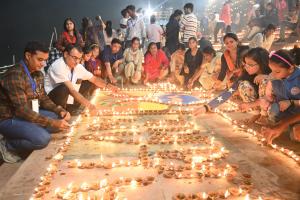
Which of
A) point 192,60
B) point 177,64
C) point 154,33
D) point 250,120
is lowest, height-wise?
point 250,120

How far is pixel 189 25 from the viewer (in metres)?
10.4

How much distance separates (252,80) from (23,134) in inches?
138

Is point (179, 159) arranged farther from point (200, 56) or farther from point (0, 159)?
point (200, 56)

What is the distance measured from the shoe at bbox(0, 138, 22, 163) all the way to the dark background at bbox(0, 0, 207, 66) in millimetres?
26515

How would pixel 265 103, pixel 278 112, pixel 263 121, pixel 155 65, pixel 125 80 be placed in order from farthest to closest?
pixel 125 80, pixel 155 65, pixel 263 121, pixel 265 103, pixel 278 112

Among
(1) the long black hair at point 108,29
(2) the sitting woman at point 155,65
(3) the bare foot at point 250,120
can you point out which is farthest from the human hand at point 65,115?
(1) the long black hair at point 108,29

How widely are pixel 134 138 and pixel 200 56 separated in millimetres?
4462

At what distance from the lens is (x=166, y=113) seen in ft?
19.4

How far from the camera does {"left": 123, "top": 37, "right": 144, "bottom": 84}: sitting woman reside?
31.4 feet

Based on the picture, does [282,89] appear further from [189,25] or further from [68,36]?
[189,25]

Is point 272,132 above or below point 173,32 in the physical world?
below

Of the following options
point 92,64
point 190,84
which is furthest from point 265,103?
point 92,64

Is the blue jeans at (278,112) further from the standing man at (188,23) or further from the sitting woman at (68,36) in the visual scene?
the standing man at (188,23)

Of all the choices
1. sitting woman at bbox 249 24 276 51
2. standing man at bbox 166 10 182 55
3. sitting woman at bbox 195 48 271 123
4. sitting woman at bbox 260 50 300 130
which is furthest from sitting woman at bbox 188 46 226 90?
sitting woman at bbox 260 50 300 130
